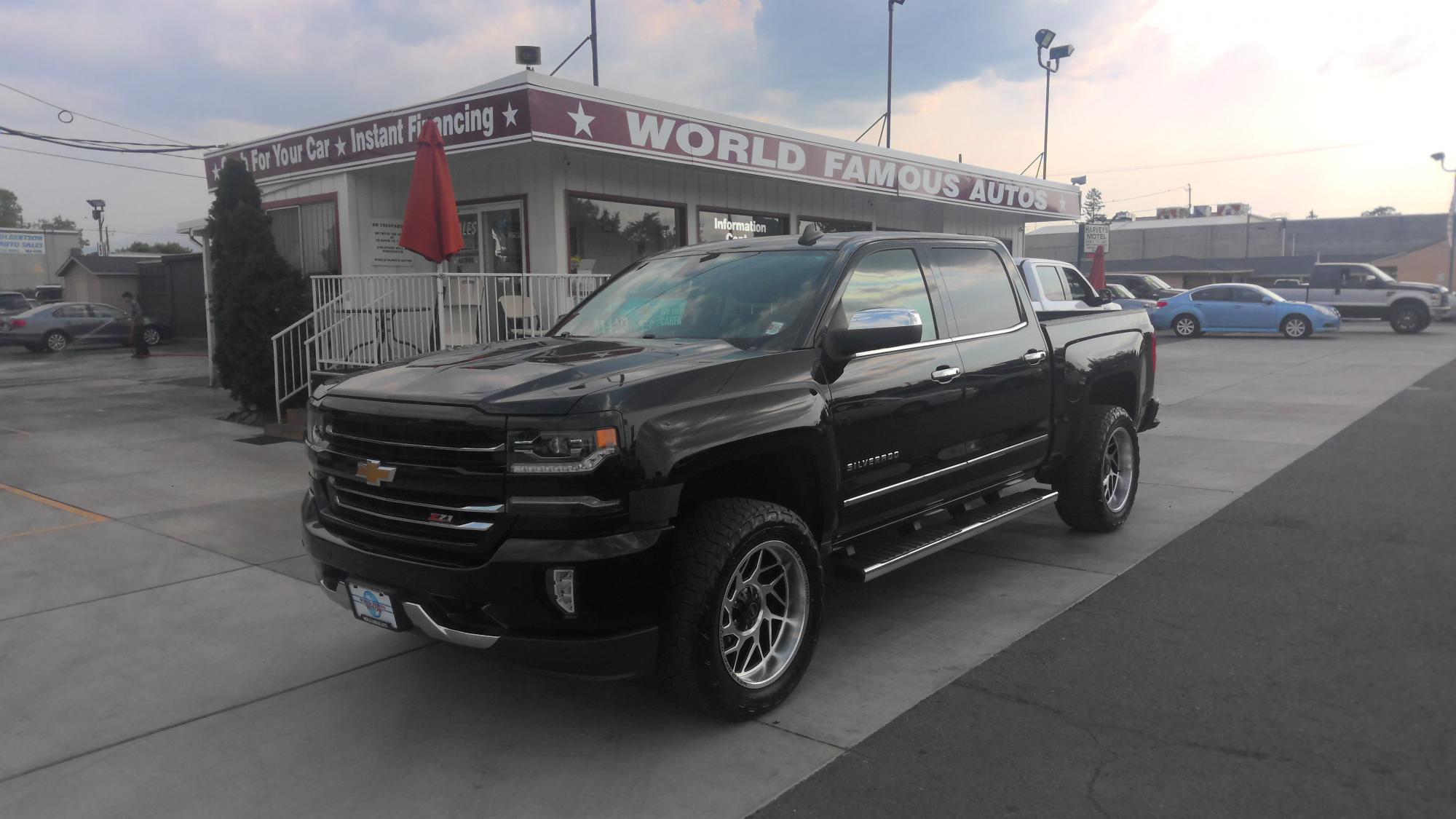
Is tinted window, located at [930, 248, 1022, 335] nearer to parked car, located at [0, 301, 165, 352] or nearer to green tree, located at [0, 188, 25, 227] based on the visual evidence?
parked car, located at [0, 301, 165, 352]

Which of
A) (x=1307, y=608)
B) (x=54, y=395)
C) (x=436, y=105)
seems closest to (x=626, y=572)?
(x=1307, y=608)

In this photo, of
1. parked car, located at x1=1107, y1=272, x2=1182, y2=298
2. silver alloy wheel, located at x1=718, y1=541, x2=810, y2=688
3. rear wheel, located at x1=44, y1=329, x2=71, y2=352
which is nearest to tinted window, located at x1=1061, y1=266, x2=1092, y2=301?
silver alloy wheel, located at x1=718, y1=541, x2=810, y2=688

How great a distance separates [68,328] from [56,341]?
0.47 meters

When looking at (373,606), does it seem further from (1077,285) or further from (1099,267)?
(1099,267)

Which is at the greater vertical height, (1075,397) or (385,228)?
(385,228)

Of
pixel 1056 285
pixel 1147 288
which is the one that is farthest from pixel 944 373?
pixel 1147 288

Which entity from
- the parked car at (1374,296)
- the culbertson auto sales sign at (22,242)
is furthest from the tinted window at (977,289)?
the culbertson auto sales sign at (22,242)

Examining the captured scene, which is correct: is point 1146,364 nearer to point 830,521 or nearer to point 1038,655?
point 1038,655

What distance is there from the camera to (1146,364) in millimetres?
7152

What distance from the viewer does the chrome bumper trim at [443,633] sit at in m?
3.40

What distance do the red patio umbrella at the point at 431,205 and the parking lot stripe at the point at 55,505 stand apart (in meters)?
3.89

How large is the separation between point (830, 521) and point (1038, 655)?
118cm

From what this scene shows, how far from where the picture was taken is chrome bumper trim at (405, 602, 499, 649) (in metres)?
3.40

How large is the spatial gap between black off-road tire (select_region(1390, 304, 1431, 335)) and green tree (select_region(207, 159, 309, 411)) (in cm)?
2969
